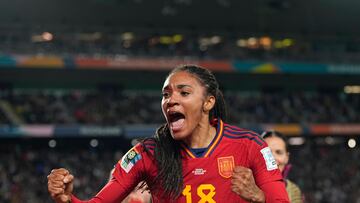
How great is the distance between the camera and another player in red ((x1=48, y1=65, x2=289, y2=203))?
3531mm

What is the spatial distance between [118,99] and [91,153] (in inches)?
115

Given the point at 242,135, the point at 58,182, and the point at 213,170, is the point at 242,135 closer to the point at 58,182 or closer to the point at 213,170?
the point at 213,170

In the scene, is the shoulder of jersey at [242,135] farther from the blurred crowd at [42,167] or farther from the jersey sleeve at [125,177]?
the blurred crowd at [42,167]

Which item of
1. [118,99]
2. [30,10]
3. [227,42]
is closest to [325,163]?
[227,42]

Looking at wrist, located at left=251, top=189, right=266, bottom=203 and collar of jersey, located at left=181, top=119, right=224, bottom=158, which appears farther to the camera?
collar of jersey, located at left=181, top=119, right=224, bottom=158

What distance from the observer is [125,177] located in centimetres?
360

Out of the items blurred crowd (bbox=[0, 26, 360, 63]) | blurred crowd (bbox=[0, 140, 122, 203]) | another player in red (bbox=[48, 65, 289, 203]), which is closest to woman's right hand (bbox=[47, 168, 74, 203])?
another player in red (bbox=[48, 65, 289, 203])

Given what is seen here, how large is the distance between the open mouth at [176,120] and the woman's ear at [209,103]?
19cm

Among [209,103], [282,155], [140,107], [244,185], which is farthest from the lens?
[140,107]

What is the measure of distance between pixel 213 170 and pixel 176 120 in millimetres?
361

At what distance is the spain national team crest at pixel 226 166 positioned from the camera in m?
3.54

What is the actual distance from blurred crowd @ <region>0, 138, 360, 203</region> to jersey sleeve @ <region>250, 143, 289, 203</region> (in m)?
17.8

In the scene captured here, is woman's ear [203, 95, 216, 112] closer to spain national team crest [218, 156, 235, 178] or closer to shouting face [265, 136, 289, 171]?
spain national team crest [218, 156, 235, 178]

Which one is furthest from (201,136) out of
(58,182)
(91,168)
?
(91,168)
